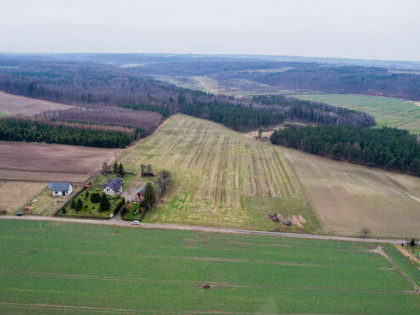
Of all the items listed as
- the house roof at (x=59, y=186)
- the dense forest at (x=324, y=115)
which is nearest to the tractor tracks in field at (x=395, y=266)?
the house roof at (x=59, y=186)

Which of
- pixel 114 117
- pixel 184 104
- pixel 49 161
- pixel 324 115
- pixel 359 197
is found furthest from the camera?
pixel 184 104

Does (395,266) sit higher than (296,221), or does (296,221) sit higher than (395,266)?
(296,221)

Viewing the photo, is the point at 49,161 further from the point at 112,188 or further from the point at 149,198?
the point at 149,198

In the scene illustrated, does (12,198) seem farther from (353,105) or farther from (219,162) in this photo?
(353,105)

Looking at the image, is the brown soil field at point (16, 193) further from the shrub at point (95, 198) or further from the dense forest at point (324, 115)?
the dense forest at point (324, 115)

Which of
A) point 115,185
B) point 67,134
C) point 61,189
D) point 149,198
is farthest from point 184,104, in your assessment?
point 149,198

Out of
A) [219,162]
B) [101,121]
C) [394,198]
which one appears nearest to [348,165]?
[394,198]
